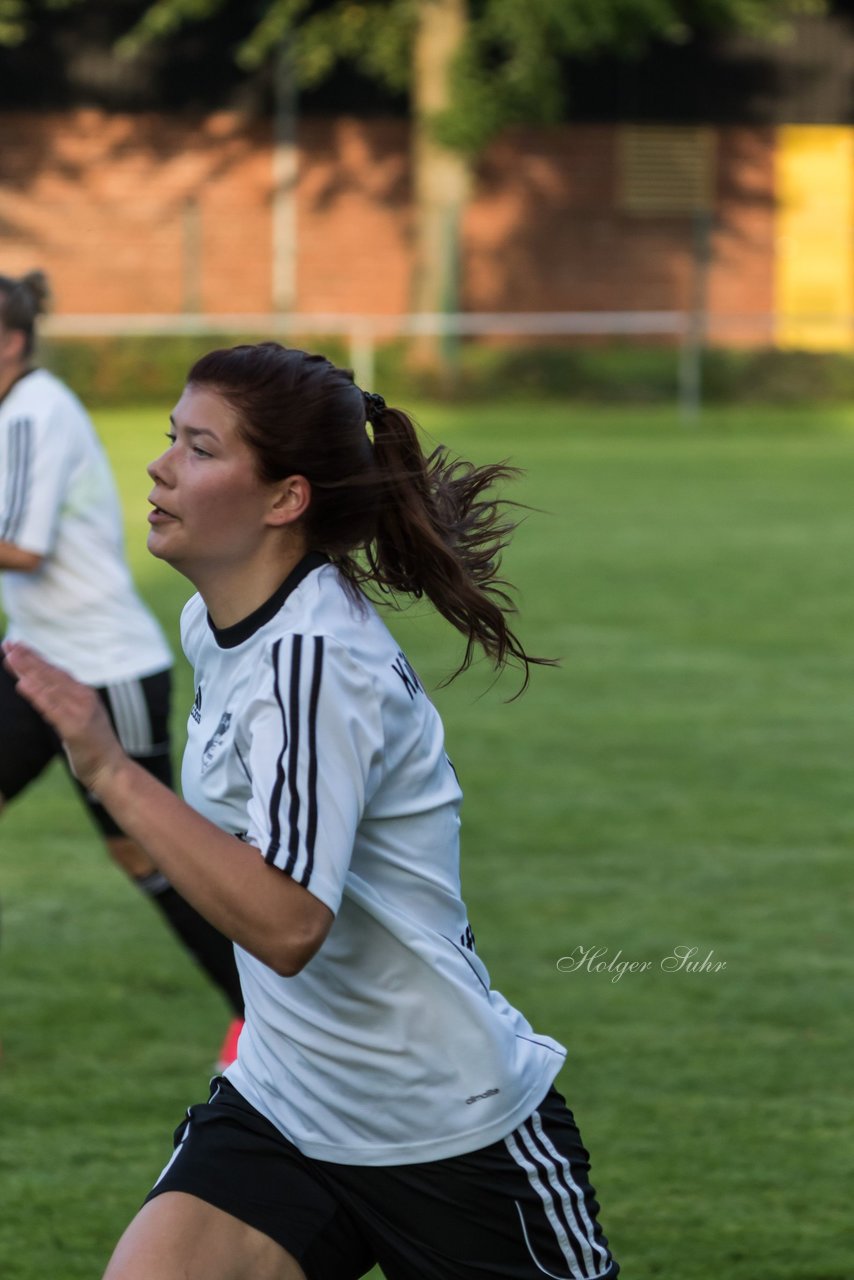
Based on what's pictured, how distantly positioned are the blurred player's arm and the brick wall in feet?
84.2

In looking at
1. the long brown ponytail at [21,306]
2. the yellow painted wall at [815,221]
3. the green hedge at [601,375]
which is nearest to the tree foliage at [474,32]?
the yellow painted wall at [815,221]

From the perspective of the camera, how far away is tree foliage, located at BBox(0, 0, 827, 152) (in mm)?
27656

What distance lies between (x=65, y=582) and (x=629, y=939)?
2085 mm

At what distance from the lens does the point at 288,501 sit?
2.92 meters

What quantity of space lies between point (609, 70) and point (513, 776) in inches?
985

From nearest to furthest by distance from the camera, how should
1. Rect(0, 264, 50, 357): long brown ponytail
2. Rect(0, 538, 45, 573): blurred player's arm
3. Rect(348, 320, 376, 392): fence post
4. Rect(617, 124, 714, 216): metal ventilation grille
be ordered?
Rect(0, 538, 45, 573): blurred player's arm, Rect(0, 264, 50, 357): long brown ponytail, Rect(348, 320, 376, 392): fence post, Rect(617, 124, 714, 216): metal ventilation grille

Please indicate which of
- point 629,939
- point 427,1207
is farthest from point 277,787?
point 629,939

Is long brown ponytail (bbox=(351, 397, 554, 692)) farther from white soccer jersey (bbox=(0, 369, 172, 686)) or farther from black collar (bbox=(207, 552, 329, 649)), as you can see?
white soccer jersey (bbox=(0, 369, 172, 686))

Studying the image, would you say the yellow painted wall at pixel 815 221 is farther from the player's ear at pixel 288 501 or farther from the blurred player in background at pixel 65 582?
the player's ear at pixel 288 501

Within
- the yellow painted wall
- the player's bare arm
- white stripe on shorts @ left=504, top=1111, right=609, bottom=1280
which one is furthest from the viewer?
the yellow painted wall

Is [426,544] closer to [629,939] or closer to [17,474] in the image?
[17,474]

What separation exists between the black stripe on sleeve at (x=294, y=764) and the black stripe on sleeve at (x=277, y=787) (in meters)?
0.01

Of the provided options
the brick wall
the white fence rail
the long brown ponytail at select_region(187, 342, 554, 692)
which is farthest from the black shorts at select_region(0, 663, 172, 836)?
the brick wall

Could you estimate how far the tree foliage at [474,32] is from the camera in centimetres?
2766
